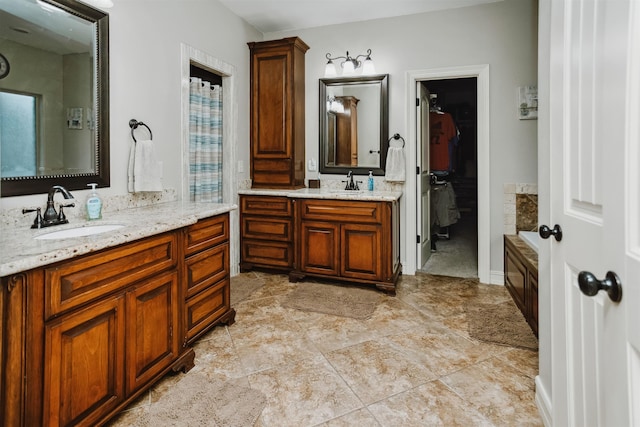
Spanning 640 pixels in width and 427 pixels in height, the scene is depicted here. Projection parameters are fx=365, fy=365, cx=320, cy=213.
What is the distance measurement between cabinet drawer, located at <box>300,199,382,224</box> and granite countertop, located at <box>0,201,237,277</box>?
3.98 feet

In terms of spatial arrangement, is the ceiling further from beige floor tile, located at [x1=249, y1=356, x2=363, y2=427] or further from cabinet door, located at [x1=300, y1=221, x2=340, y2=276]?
beige floor tile, located at [x1=249, y1=356, x2=363, y2=427]

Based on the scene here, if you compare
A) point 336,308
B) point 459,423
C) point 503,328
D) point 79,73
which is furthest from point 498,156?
point 79,73

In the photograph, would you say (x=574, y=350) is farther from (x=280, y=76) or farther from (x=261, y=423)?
(x=280, y=76)

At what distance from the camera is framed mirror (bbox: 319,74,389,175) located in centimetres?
393

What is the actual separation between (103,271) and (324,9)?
3319mm

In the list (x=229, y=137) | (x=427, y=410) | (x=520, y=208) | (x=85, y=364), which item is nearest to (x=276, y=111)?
(x=229, y=137)

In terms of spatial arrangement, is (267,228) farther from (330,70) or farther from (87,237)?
(87,237)

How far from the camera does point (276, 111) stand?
13.0 feet

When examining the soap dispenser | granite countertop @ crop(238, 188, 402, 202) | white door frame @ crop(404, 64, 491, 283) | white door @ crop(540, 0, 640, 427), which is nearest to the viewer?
white door @ crop(540, 0, 640, 427)

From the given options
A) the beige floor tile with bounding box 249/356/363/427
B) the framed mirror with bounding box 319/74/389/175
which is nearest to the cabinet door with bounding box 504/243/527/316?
the framed mirror with bounding box 319/74/389/175

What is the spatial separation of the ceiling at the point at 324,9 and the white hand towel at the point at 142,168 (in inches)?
74.2

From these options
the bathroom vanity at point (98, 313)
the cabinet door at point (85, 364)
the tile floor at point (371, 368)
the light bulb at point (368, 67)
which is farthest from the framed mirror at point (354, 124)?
the cabinet door at point (85, 364)

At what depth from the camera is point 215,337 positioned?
246 centimetres

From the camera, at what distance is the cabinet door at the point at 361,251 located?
3369 millimetres
